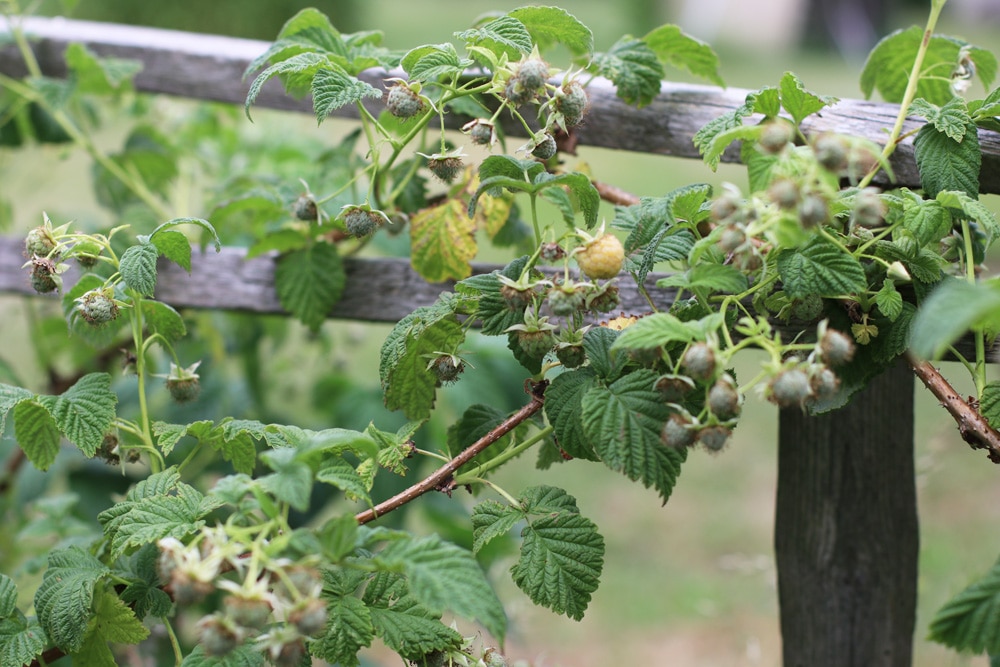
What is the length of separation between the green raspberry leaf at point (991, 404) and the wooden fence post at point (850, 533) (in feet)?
1.28

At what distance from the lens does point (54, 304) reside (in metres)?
2.38

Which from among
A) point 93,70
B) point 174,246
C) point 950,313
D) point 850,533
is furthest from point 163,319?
point 850,533

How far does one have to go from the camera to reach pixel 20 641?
99 cm

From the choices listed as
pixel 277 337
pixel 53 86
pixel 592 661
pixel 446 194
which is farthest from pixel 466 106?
pixel 592 661

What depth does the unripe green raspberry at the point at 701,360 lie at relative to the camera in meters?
0.77

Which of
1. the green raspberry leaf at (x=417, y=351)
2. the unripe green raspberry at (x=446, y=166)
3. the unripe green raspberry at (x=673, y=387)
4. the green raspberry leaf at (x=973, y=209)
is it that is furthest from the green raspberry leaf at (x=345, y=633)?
the green raspberry leaf at (x=973, y=209)

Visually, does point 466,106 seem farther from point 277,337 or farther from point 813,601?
point 277,337

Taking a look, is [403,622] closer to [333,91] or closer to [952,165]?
[333,91]

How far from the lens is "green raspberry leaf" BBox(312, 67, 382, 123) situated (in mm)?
996

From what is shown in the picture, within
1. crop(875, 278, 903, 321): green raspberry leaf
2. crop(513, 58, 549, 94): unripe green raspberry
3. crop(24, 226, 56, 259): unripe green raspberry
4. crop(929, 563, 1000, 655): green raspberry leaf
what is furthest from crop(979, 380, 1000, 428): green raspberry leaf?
crop(24, 226, 56, 259): unripe green raspberry

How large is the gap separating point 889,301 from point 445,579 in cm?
53

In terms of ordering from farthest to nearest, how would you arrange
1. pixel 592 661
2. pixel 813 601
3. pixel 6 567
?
pixel 592 661, pixel 6 567, pixel 813 601

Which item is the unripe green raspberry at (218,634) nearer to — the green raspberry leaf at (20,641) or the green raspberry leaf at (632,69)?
the green raspberry leaf at (20,641)

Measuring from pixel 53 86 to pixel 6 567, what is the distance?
96 centimetres
